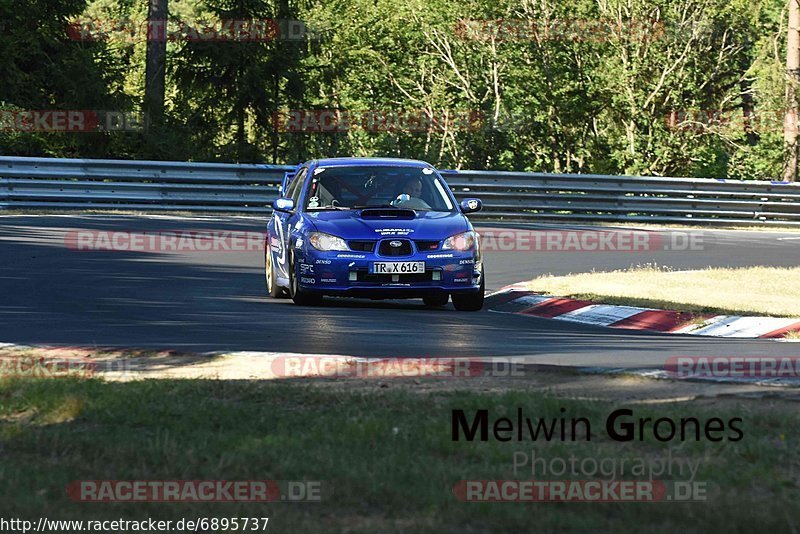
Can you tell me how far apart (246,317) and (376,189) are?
2.85 meters

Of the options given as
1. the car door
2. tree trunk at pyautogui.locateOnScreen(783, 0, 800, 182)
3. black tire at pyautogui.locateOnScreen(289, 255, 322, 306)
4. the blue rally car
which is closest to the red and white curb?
the blue rally car

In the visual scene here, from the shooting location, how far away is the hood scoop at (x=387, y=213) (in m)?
14.8

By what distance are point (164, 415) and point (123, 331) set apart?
437 centimetres

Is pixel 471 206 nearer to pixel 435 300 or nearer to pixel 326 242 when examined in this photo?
pixel 435 300

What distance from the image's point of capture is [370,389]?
8.69m

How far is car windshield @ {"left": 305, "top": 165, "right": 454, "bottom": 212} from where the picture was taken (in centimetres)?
1534

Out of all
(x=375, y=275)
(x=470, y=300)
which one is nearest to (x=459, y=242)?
(x=470, y=300)

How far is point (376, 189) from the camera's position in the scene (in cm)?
1551

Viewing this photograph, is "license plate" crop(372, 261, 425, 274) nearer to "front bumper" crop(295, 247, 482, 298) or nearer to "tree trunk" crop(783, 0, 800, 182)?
"front bumper" crop(295, 247, 482, 298)

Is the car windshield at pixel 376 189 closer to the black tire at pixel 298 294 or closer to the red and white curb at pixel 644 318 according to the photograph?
the black tire at pixel 298 294

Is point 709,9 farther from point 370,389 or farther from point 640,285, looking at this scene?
point 370,389

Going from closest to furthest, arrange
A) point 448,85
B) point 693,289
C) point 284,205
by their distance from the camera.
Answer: point 284,205 → point 693,289 → point 448,85

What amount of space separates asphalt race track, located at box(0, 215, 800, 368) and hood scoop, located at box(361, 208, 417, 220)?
3.08 ft

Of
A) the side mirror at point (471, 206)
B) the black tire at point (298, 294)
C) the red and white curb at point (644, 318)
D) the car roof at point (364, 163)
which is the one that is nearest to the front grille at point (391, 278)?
the black tire at point (298, 294)
